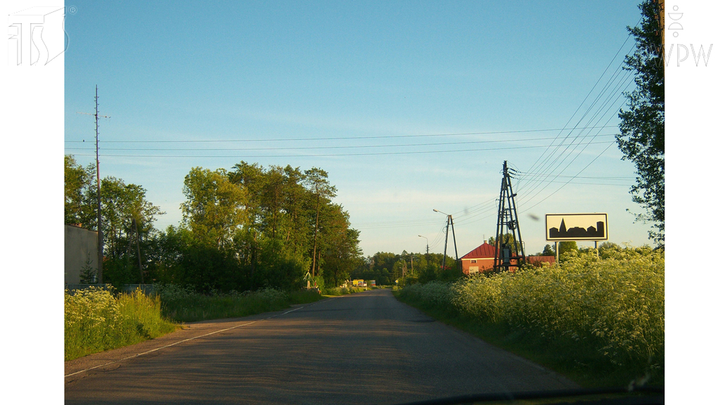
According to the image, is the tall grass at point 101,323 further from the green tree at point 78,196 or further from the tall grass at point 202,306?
the green tree at point 78,196

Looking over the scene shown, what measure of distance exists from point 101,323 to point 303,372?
26.6ft

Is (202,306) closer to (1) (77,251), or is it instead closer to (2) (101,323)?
(1) (77,251)

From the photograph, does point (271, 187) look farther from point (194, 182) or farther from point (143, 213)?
point (143, 213)

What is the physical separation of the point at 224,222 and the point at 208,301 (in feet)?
96.0

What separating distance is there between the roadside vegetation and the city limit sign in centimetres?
714

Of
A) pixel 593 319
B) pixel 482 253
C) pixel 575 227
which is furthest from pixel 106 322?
pixel 482 253

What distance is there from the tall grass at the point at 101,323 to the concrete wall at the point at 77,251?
21556 mm

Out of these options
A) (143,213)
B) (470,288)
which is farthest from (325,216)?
(470,288)

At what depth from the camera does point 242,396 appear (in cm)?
655

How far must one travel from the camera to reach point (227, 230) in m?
59.6

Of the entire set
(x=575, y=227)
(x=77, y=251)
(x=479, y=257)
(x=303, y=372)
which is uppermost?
(x=575, y=227)

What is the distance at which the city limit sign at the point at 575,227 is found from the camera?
63.8 feet

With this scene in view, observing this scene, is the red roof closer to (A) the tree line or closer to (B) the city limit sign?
(A) the tree line

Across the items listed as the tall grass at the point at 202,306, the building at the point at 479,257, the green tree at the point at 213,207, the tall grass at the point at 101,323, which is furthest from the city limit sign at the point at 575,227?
the building at the point at 479,257
